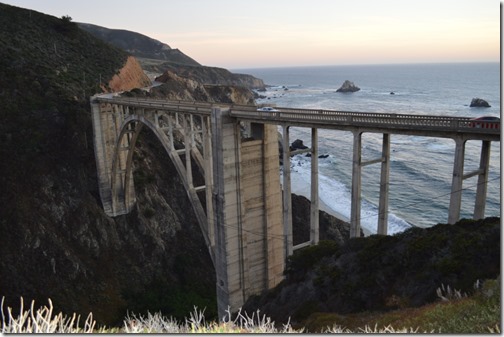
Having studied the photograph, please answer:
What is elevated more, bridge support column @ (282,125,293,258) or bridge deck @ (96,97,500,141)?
bridge deck @ (96,97,500,141)

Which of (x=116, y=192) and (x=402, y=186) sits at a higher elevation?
(x=116, y=192)

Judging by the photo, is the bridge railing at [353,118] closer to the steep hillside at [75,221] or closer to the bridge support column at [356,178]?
the bridge support column at [356,178]

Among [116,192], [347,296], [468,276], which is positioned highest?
[468,276]

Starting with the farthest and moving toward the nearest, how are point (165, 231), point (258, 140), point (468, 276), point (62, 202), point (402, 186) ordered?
point (402, 186) < point (165, 231) < point (62, 202) < point (258, 140) < point (468, 276)

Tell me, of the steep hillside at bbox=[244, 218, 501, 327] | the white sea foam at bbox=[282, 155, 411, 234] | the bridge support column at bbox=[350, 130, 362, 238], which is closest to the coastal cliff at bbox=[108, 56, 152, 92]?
the white sea foam at bbox=[282, 155, 411, 234]

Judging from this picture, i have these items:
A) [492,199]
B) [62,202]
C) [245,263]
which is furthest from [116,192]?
[492,199]

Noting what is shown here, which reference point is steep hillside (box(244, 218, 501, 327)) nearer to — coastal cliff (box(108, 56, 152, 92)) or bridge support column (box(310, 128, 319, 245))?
bridge support column (box(310, 128, 319, 245))

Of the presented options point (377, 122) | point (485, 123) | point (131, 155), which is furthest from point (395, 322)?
point (131, 155)

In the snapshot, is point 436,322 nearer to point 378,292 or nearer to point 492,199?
point 378,292
